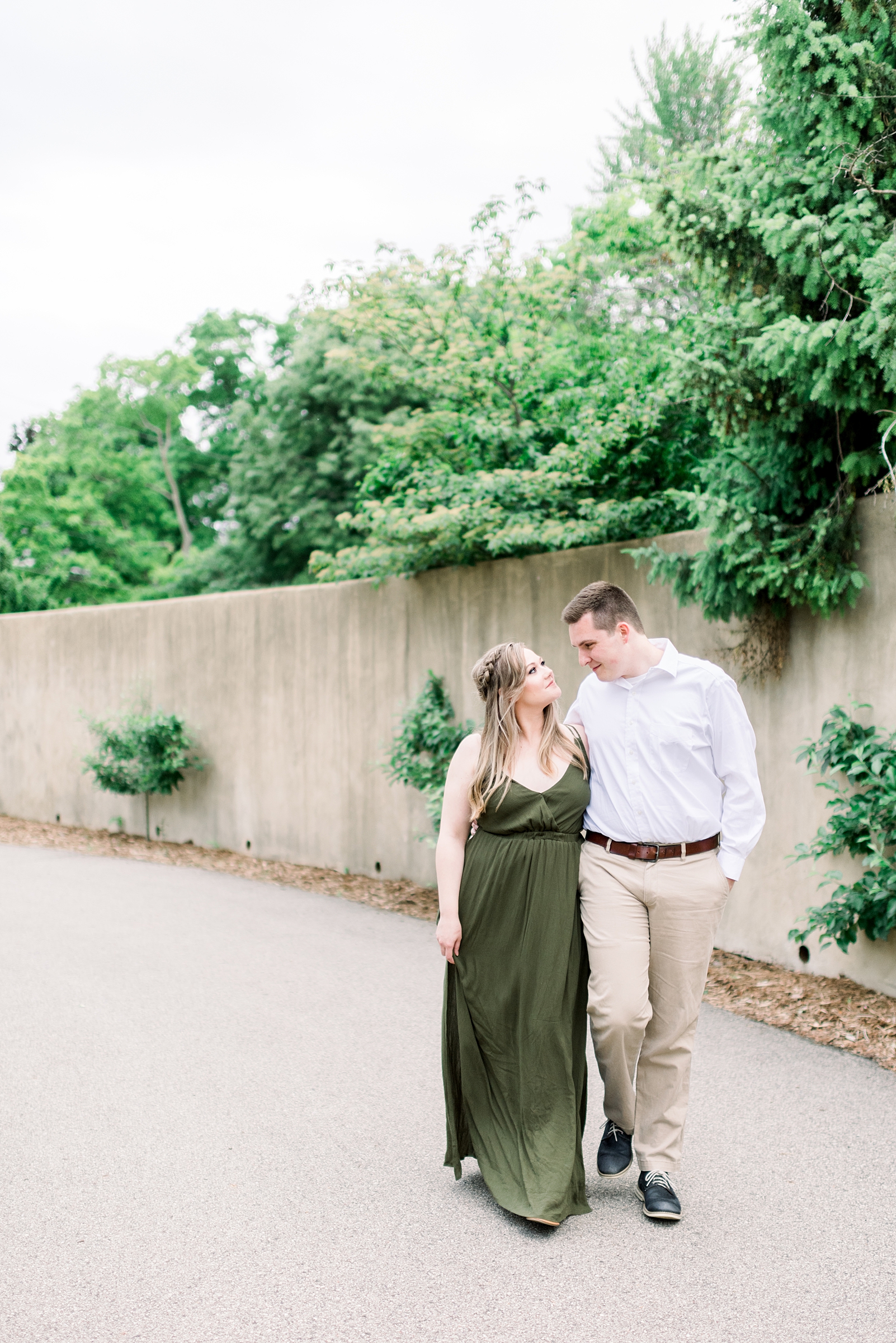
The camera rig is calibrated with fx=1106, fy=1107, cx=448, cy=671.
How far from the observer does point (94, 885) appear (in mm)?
Answer: 9352

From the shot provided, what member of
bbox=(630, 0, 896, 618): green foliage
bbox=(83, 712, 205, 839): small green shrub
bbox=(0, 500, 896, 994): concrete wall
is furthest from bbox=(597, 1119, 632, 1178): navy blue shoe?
bbox=(83, 712, 205, 839): small green shrub

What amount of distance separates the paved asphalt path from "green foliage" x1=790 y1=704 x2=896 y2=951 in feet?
2.21

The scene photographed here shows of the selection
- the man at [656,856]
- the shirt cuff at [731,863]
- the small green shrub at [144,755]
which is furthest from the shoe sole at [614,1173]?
the small green shrub at [144,755]

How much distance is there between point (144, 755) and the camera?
11.3m

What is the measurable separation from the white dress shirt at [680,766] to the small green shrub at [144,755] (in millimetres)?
8142

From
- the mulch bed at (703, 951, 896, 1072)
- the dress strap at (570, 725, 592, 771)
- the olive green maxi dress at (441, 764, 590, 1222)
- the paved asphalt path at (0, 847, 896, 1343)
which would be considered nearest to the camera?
the paved asphalt path at (0, 847, 896, 1343)

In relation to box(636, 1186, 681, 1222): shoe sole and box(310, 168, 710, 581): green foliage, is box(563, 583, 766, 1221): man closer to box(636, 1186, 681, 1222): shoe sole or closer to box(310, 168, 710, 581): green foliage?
box(636, 1186, 681, 1222): shoe sole

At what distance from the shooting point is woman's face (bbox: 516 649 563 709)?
373 cm

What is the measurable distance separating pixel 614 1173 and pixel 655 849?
3.73 feet

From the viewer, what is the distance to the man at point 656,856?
140 inches

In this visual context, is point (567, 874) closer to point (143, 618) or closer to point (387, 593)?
point (387, 593)

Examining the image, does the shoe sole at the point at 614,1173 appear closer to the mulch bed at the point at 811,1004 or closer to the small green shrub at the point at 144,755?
the mulch bed at the point at 811,1004

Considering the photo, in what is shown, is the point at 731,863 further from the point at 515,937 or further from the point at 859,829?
the point at 859,829

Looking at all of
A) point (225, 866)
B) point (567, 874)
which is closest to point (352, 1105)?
point (567, 874)
